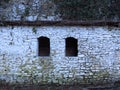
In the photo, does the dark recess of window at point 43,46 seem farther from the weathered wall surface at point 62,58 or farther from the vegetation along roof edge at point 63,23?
the vegetation along roof edge at point 63,23

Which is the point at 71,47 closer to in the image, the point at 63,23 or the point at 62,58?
the point at 62,58

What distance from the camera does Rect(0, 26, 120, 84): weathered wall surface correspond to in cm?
1430

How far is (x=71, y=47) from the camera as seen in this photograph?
48.9 ft

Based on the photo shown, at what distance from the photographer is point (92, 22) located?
14.2m

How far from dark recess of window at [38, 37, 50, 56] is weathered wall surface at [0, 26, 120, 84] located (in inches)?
14.2

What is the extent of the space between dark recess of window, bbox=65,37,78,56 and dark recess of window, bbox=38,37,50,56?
2.98ft

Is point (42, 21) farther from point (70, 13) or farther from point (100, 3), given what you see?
point (100, 3)

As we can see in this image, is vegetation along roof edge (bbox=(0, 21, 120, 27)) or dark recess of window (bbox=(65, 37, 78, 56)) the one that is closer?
vegetation along roof edge (bbox=(0, 21, 120, 27))

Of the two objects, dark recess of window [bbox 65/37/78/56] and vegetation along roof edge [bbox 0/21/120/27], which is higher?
vegetation along roof edge [bbox 0/21/120/27]

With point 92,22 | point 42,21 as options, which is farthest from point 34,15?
point 92,22

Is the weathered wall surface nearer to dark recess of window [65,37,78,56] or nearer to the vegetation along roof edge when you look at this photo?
the vegetation along roof edge

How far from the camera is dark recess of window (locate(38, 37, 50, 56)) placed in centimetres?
1471

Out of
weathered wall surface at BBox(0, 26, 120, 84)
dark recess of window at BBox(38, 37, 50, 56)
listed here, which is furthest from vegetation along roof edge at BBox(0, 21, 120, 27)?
dark recess of window at BBox(38, 37, 50, 56)

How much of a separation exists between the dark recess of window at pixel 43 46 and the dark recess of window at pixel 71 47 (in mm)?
908
